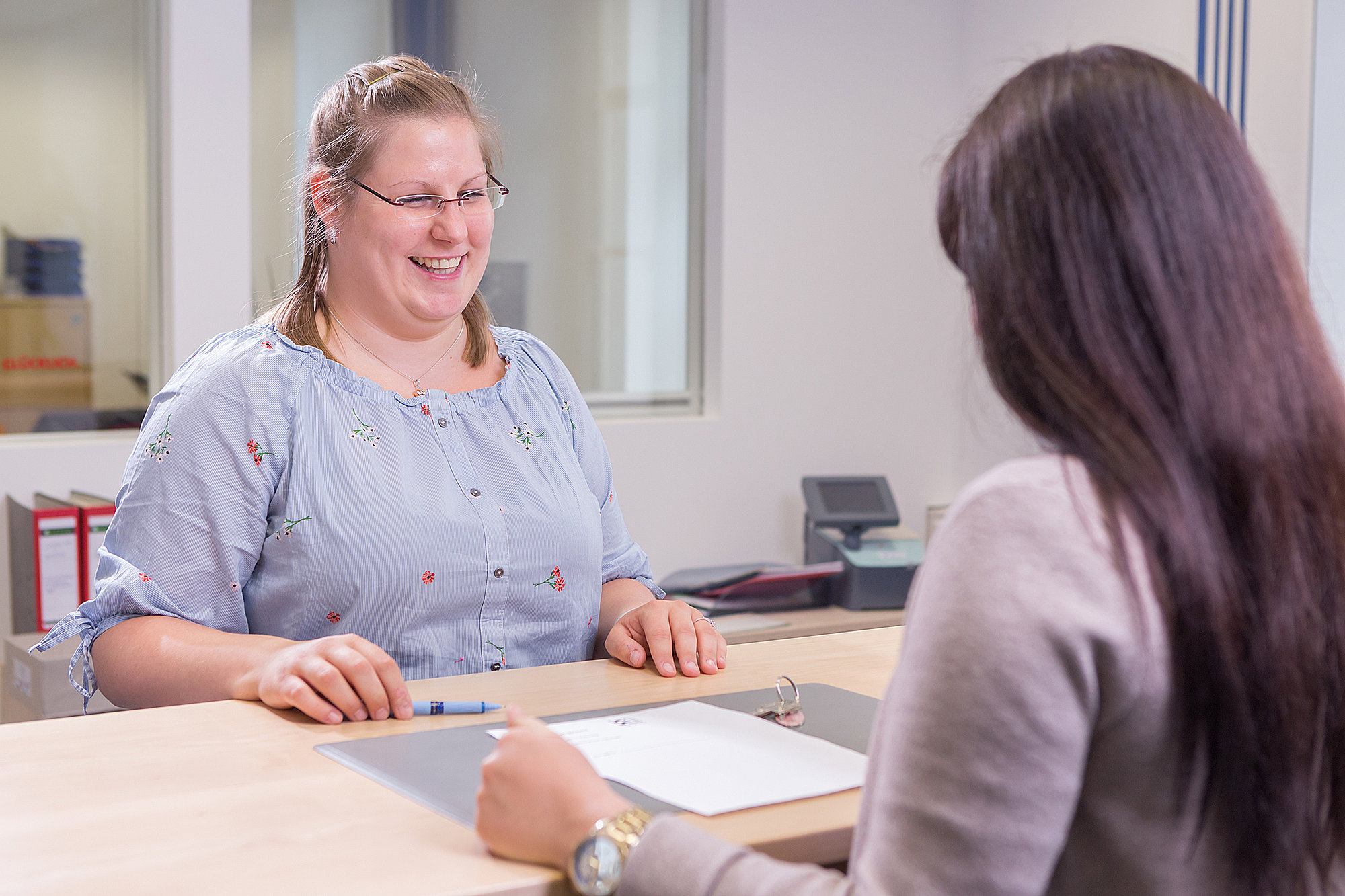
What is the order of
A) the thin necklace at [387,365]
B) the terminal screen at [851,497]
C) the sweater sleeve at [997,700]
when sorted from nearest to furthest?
1. the sweater sleeve at [997,700]
2. the thin necklace at [387,365]
3. the terminal screen at [851,497]

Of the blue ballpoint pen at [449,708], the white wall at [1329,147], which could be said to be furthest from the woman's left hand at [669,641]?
the white wall at [1329,147]

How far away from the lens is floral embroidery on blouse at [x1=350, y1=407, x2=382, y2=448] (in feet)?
Answer: 5.12

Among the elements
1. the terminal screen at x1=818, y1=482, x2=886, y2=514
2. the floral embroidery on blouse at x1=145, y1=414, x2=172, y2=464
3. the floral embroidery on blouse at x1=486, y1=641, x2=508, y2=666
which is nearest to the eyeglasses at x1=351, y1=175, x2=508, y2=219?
the floral embroidery on blouse at x1=145, y1=414, x2=172, y2=464

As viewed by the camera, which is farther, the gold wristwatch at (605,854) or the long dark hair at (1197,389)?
the gold wristwatch at (605,854)

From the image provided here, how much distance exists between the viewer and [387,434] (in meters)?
1.58

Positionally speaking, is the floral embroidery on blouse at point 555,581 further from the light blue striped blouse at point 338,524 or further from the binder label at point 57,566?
the binder label at point 57,566

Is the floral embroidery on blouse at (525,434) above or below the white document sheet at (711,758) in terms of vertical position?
above

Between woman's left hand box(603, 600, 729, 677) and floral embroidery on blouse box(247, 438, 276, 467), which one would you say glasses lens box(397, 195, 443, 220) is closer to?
floral embroidery on blouse box(247, 438, 276, 467)

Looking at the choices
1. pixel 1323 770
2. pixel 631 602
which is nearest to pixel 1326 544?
pixel 1323 770

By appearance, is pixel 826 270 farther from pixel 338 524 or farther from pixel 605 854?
pixel 605 854

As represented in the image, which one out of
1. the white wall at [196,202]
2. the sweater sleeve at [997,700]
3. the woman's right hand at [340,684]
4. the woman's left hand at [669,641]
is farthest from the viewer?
the white wall at [196,202]

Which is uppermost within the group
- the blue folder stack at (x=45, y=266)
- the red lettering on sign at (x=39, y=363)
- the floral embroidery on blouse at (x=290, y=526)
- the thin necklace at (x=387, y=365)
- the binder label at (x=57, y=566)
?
the blue folder stack at (x=45, y=266)

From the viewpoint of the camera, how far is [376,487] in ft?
5.00

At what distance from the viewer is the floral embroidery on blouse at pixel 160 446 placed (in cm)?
147
